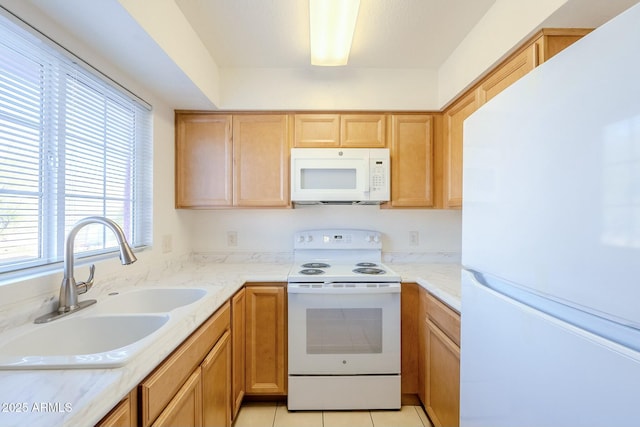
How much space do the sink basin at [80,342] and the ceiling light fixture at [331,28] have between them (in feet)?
5.14

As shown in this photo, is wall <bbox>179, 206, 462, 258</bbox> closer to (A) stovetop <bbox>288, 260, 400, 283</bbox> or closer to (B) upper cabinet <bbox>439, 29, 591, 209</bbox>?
(A) stovetop <bbox>288, 260, 400, 283</bbox>

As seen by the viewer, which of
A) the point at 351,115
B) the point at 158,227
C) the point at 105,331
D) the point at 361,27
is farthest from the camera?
the point at 351,115

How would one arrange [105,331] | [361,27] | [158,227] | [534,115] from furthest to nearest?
[158,227]
[361,27]
[105,331]
[534,115]

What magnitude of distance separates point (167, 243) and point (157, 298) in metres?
0.61

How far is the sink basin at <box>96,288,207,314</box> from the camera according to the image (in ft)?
4.69

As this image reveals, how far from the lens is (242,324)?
1.78 metres

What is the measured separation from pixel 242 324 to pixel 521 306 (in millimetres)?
1575

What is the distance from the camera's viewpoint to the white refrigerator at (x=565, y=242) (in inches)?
18.1

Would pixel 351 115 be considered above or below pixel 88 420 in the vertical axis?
above

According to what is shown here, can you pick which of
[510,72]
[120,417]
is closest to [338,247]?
[510,72]

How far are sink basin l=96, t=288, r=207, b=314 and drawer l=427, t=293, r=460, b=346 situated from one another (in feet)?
4.36

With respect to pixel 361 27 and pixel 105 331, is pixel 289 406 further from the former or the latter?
pixel 361 27

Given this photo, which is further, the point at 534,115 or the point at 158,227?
the point at 158,227

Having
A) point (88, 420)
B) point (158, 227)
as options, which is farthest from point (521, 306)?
point (158, 227)
